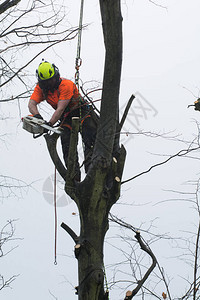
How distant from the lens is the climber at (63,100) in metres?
3.96

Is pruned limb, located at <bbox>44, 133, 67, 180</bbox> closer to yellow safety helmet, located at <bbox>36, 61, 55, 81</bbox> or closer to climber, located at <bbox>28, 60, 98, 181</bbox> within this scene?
climber, located at <bbox>28, 60, 98, 181</bbox>

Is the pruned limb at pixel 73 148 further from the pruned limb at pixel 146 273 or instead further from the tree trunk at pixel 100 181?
the pruned limb at pixel 146 273

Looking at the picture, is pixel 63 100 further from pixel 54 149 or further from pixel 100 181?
pixel 100 181

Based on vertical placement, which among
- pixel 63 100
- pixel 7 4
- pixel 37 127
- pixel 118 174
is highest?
pixel 7 4

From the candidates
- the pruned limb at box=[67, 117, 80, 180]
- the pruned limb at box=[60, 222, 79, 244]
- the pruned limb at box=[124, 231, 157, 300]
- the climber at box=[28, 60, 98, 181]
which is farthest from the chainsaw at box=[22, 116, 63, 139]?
the pruned limb at box=[124, 231, 157, 300]

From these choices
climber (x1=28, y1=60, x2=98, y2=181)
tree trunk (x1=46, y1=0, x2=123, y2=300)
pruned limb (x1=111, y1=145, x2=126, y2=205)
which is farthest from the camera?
climber (x1=28, y1=60, x2=98, y2=181)

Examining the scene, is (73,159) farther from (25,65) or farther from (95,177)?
(25,65)

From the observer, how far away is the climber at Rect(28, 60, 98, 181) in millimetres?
3958

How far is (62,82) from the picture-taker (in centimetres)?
410

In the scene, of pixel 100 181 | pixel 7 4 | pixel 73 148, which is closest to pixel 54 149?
pixel 73 148

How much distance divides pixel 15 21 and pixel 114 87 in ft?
11.8

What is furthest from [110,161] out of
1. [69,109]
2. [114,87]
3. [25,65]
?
[25,65]

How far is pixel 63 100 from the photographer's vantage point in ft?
12.9

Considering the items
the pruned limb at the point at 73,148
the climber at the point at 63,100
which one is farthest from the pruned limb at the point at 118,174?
the climber at the point at 63,100
